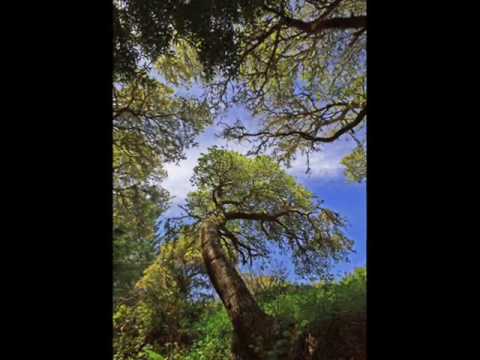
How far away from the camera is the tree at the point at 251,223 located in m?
1.91

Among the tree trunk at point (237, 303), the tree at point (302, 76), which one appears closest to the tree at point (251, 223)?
the tree trunk at point (237, 303)

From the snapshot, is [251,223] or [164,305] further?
[251,223]

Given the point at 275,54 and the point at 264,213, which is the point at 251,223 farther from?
the point at 275,54

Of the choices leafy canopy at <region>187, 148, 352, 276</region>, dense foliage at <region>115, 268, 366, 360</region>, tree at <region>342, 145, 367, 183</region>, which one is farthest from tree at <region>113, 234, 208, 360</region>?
tree at <region>342, 145, 367, 183</region>

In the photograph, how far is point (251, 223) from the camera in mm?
1966

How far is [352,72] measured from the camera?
1.90 metres

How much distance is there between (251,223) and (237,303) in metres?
0.41

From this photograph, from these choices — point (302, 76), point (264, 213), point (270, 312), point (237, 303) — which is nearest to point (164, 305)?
point (237, 303)

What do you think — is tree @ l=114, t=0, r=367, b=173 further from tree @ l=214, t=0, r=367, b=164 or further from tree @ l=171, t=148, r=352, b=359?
tree @ l=171, t=148, r=352, b=359

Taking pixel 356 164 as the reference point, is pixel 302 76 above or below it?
above

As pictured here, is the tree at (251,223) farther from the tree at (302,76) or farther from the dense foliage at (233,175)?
the tree at (302,76)

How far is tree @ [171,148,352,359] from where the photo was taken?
1.91 metres
